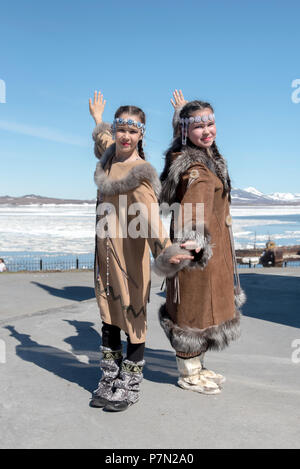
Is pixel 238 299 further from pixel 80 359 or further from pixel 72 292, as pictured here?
pixel 72 292

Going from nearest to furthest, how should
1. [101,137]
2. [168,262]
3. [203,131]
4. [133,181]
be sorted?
[168,262] < [133,181] < [203,131] < [101,137]

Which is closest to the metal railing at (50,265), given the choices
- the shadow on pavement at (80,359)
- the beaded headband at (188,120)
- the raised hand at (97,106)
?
the shadow on pavement at (80,359)

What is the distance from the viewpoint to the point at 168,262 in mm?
2904

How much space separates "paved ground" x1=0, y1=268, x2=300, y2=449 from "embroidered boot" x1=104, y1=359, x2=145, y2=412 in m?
0.07

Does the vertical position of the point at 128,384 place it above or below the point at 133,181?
below

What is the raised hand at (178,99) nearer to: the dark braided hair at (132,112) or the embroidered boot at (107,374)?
the dark braided hair at (132,112)

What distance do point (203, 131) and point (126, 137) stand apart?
56 cm

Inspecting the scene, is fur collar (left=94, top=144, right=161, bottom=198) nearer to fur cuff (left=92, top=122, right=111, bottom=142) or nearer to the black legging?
fur cuff (left=92, top=122, right=111, bottom=142)

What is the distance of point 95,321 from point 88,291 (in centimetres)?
307

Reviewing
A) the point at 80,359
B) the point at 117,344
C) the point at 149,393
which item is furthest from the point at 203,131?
the point at 80,359

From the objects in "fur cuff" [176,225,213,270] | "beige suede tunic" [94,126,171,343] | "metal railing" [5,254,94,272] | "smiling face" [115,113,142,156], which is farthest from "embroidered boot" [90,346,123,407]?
"metal railing" [5,254,94,272]

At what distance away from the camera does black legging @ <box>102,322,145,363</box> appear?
3312 mm

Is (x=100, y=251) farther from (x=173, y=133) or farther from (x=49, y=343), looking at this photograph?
(x=49, y=343)

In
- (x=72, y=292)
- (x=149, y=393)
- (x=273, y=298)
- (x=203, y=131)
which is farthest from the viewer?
(x=72, y=292)
